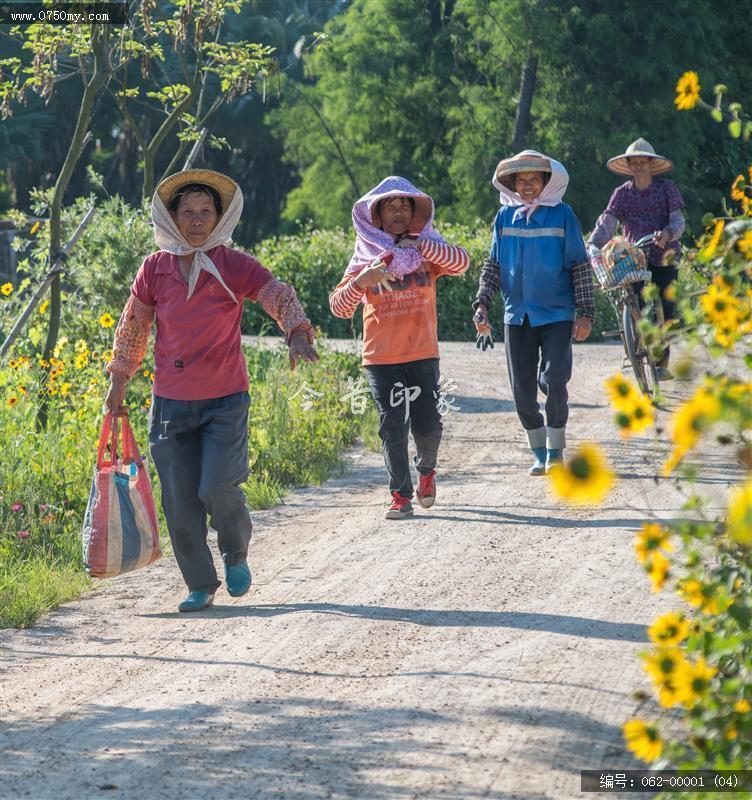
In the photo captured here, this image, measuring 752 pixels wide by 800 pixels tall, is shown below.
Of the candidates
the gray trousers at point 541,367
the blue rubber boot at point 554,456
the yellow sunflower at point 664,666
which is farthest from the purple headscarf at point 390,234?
the yellow sunflower at point 664,666

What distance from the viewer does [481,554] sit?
7020 mm

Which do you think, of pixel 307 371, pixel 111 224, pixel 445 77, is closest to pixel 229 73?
pixel 111 224

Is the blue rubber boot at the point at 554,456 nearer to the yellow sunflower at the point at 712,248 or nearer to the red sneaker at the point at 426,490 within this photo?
the red sneaker at the point at 426,490

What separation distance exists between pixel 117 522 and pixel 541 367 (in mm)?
3351

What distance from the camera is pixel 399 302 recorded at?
7.72 metres

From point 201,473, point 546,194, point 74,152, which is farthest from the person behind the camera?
point 74,152

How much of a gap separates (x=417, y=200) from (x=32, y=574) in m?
2.91

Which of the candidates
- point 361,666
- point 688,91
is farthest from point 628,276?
point 688,91

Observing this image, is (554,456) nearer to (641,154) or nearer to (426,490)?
(426,490)

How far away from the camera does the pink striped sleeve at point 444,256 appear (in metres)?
7.67

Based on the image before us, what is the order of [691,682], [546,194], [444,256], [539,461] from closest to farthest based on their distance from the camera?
[691,682]
[444,256]
[546,194]
[539,461]

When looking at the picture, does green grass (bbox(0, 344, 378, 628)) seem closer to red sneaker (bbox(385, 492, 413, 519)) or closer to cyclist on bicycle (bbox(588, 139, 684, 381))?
red sneaker (bbox(385, 492, 413, 519))

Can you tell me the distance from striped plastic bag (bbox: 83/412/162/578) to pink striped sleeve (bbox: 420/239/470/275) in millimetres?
2136

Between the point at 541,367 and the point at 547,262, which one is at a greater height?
the point at 547,262
